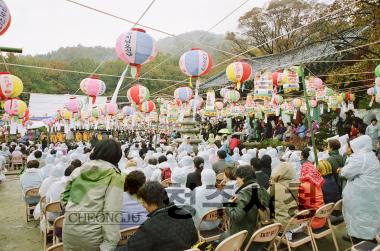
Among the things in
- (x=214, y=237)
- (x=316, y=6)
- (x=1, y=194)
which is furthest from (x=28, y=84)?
(x=214, y=237)

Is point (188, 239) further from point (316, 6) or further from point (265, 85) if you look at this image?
point (316, 6)

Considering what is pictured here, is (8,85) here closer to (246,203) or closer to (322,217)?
(246,203)

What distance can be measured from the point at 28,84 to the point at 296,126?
30.3 metres

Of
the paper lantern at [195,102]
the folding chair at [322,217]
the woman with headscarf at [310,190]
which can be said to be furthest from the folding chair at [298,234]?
the paper lantern at [195,102]

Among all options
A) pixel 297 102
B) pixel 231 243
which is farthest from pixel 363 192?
pixel 297 102

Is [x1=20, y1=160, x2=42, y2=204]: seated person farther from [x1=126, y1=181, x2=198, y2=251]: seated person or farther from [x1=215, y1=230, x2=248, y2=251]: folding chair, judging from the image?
[x1=215, y1=230, x2=248, y2=251]: folding chair

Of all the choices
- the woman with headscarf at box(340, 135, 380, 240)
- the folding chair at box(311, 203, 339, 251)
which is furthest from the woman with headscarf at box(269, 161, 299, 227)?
the woman with headscarf at box(340, 135, 380, 240)

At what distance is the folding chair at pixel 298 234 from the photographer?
3557 millimetres

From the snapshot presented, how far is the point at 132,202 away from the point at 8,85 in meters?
7.07

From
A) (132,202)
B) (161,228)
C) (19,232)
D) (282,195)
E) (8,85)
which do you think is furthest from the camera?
(8,85)

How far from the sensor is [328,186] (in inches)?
185

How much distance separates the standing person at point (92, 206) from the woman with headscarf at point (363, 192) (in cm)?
302

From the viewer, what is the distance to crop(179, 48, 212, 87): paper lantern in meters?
7.70

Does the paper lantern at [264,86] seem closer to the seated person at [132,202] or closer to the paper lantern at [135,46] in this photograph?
the paper lantern at [135,46]
